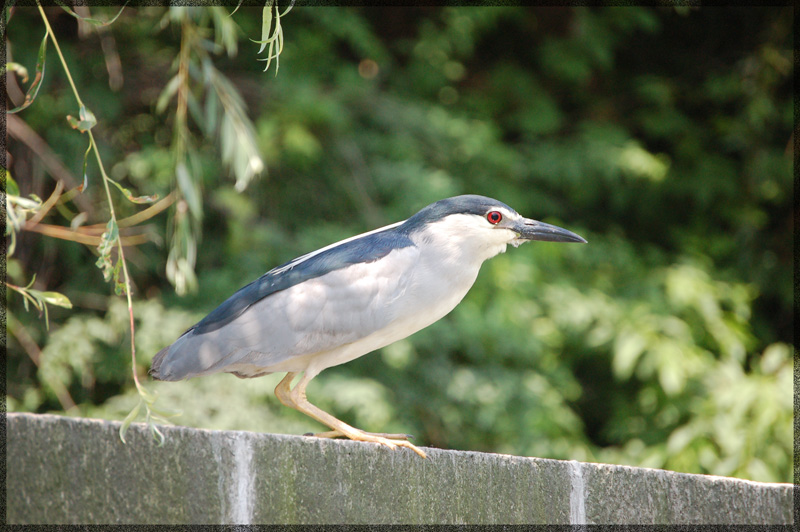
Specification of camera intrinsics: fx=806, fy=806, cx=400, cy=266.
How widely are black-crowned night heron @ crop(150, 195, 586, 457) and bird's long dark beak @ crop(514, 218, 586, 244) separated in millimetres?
76

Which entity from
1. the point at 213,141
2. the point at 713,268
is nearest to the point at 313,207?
the point at 213,141

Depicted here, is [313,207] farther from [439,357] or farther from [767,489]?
[767,489]

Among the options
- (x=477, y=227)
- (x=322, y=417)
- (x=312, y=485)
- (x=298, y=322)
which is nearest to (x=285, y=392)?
(x=322, y=417)

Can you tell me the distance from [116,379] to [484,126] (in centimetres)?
316

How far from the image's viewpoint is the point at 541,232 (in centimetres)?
297

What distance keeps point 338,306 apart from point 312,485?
91 centimetres

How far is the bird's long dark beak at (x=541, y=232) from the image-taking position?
2.96 metres

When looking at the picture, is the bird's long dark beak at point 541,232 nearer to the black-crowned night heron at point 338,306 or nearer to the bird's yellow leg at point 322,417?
the black-crowned night heron at point 338,306

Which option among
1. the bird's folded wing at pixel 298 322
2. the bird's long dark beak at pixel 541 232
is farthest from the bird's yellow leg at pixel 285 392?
the bird's long dark beak at pixel 541 232

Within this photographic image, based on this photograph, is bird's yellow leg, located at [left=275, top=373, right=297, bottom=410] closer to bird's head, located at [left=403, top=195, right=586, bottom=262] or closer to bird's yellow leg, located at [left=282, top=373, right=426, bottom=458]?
bird's yellow leg, located at [left=282, top=373, right=426, bottom=458]

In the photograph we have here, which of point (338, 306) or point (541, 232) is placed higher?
point (541, 232)

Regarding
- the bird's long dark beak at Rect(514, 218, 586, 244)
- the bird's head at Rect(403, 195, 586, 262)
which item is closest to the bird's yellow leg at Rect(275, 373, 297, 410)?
the bird's head at Rect(403, 195, 586, 262)

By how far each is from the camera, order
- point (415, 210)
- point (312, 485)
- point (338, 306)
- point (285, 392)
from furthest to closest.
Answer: point (415, 210) < point (285, 392) < point (338, 306) < point (312, 485)

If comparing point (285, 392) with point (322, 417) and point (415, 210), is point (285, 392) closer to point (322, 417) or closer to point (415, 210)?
point (322, 417)
